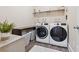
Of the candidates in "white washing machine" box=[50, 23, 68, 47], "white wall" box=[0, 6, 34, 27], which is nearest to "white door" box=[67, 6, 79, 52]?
"white washing machine" box=[50, 23, 68, 47]

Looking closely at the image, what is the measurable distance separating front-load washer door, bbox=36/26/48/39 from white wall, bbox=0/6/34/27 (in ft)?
2.55

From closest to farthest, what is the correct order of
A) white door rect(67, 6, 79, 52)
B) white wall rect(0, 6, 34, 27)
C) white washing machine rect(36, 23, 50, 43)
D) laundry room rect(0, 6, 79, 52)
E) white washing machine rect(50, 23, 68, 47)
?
white door rect(67, 6, 79, 52), laundry room rect(0, 6, 79, 52), white wall rect(0, 6, 34, 27), white washing machine rect(50, 23, 68, 47), white washing machine rect(36, 23, 50, 43)

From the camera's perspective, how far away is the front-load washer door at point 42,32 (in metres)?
3.46

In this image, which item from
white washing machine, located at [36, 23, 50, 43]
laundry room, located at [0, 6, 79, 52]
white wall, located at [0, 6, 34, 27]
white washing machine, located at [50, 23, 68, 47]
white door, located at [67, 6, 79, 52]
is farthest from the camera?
white washing machine, located at [36, 23, 50, 43]

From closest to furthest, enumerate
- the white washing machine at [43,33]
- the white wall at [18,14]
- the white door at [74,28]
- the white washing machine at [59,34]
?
the white door at [74,28] < the white wall at [18,14] < the white washing machine at [59,34] < the white washing machine at [43,33]

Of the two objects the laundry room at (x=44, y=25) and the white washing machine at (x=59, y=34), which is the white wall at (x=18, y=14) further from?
the white washing machine at (x=59, y=34)

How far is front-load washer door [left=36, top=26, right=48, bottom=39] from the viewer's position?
3.46 metres

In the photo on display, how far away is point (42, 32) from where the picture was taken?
354cm

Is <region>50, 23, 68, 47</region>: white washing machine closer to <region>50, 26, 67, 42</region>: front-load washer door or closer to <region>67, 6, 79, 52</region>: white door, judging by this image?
<region>50, 26, 67, 42</region>: front-load washer door

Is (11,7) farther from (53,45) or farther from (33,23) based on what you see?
(53,45)

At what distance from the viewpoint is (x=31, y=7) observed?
440 centimetres

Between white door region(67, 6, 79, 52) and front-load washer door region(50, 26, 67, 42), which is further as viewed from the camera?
front-load washer door region(50, 26, 67, 42)

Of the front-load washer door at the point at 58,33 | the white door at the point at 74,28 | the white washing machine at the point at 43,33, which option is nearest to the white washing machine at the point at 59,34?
the front-load washer door at the point at 58,33
